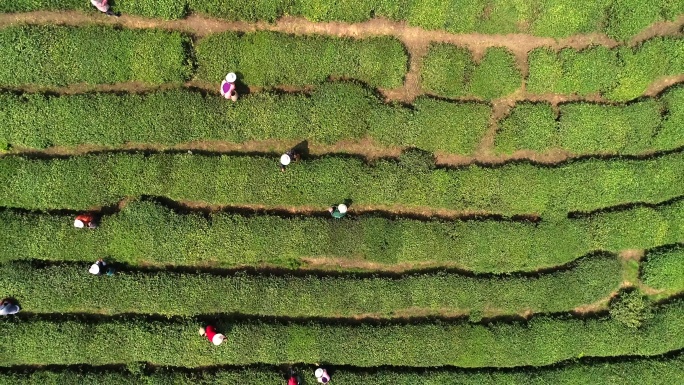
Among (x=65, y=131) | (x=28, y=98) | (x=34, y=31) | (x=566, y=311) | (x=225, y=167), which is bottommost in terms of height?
(x=566, y=311)

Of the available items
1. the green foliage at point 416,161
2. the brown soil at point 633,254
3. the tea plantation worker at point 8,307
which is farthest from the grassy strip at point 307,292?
the green foliage at point 416,161

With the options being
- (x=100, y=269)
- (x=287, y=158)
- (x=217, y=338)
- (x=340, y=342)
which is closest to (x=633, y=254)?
(x=340, y=342)

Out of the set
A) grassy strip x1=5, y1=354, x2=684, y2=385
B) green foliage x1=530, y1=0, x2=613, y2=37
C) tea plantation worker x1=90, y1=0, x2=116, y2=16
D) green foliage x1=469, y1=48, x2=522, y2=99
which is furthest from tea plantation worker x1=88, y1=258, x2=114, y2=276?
green foliage x1=530, y1=0, x2=613, y2=37

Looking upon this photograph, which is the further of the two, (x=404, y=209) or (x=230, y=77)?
(x=404, y=209)

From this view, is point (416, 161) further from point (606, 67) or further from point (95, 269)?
point (95, 269)

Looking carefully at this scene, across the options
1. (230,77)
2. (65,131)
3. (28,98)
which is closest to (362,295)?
(230,77)

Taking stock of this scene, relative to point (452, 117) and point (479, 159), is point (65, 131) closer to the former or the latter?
point (452, 117)

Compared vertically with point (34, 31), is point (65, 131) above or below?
below
